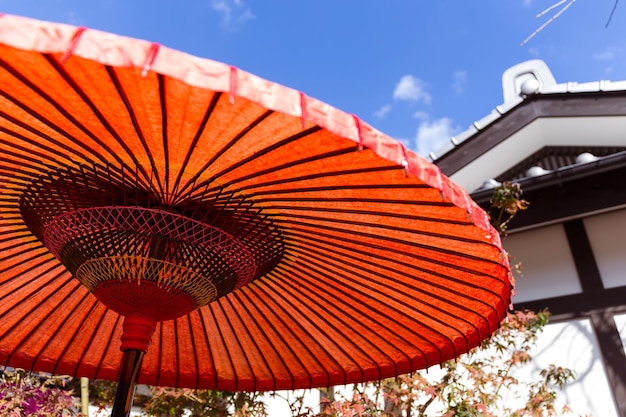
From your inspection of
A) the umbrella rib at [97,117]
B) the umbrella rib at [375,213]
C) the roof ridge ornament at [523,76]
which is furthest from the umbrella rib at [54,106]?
the roof ridge ornament at [523,76]

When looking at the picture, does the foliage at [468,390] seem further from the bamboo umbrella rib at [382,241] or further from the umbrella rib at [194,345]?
the bamboo umbrella rib at [382,241]

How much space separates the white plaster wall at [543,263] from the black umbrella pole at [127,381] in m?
4.75

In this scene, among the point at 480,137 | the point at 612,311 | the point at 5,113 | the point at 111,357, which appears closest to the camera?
the point at 5,113

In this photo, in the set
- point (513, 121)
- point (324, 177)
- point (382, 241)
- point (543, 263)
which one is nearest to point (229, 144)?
point (324, 177)

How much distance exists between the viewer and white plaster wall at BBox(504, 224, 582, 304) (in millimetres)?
5547

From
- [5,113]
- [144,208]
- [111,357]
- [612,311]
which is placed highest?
[612,311]

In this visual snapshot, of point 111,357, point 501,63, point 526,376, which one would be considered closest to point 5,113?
point 111,357

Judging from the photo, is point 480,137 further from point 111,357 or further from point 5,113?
point 5,113

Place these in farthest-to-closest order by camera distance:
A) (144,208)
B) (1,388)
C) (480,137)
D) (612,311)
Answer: (480,137) → (612,311) → (1,388) → (144,208)

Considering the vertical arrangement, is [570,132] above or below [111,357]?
above

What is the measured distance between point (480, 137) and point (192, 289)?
16.5 feet

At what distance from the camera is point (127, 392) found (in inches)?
64.3

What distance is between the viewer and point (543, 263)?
5715 mm

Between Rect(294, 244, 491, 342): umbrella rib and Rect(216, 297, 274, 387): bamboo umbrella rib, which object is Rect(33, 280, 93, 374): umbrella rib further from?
Rect(294, 244, 491, 342): umbrella rib
